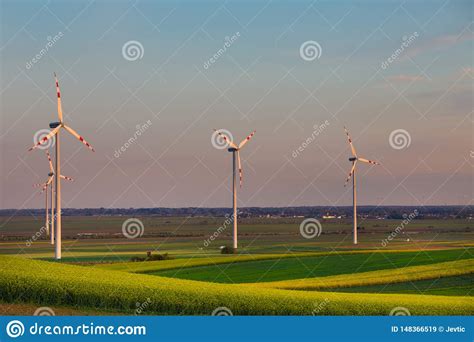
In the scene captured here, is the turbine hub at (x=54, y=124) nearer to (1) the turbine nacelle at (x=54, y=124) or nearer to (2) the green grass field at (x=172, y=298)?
(1) the turbine nacelle at (x=54, y=124)

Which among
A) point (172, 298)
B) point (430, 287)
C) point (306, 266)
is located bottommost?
point (172, 298)

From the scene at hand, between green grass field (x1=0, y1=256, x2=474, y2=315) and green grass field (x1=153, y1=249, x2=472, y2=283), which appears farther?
green grass field (x1=153, y1=249, x2=472, y2=283)

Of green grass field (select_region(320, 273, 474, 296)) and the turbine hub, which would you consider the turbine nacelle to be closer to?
the turbine hub

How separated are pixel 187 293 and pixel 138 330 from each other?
240 inches

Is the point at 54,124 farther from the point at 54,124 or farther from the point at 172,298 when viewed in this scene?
the point at 172,298

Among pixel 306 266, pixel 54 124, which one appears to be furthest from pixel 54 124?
pixel 306 266

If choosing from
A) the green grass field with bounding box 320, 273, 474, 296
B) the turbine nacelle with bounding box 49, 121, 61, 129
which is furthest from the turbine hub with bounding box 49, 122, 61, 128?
the green grass field with bounding box 320, 273, 474, 296

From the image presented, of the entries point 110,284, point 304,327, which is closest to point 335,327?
point 304,327

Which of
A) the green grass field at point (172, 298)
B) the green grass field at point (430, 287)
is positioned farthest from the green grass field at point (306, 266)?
the green grass field at point (172, 298)

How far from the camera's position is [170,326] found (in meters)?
24.8

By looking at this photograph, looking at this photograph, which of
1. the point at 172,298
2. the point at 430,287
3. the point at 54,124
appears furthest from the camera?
the point at 54,124

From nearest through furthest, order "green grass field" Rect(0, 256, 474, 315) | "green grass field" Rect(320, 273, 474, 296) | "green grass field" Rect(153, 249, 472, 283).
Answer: "green grass field" Rect(0, 256, 474, 315) < "green grass field" Rect(320, 273, 474, 296) < "green grass field" Rect(153, 249, 472, 283)

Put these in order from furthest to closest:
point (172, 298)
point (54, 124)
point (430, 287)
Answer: point (54, 124)
point (430, 287)
point (172, 298)

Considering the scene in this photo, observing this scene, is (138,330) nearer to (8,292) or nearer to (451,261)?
(8,292)
